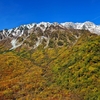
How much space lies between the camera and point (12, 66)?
144 meters

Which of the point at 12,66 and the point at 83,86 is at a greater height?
the point at 12,66

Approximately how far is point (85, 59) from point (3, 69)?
193 feet

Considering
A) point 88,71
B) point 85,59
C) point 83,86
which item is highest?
point 85,59

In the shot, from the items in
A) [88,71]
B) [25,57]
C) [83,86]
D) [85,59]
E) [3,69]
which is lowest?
[83,86]

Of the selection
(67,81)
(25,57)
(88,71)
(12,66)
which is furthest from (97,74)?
(25,57)

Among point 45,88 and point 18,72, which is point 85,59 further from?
point 18,72

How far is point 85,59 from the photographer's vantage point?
113 m

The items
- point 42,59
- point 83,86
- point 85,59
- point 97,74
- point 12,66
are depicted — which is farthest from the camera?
point 42,59

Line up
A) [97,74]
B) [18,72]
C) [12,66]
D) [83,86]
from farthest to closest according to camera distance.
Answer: [12,66]
[18,72]
[97,74]
[83,86]

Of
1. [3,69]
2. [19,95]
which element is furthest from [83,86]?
[3,69]

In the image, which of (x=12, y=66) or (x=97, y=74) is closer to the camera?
(x=97, y=74)

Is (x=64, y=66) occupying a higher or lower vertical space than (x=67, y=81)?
higher

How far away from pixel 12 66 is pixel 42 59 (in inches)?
1077

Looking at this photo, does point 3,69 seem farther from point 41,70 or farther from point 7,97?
point 7,97
